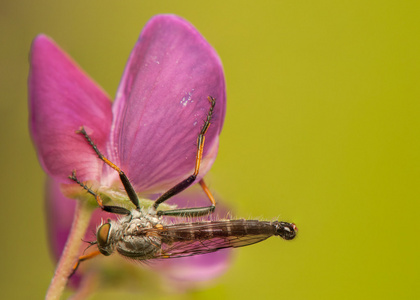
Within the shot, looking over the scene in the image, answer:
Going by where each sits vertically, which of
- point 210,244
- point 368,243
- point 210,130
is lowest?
point 368,243

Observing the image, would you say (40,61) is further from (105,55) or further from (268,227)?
(105,55)

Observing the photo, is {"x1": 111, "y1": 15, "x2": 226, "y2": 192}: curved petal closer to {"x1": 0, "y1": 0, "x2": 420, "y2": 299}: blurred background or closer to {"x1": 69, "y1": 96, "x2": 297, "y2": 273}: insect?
{"x1": 69, "y1": 96, "x2": 297, "y2": 273}: insect

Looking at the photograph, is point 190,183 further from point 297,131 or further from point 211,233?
point 297,131

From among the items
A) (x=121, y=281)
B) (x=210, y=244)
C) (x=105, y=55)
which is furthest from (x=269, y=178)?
(x=210, y=244)

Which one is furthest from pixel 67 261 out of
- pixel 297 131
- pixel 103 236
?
pixel 297 131

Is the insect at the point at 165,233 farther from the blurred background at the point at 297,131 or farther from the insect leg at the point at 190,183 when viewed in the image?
the blurred background at the point at 297,131

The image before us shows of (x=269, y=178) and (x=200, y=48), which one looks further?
(x=269, y=178)
